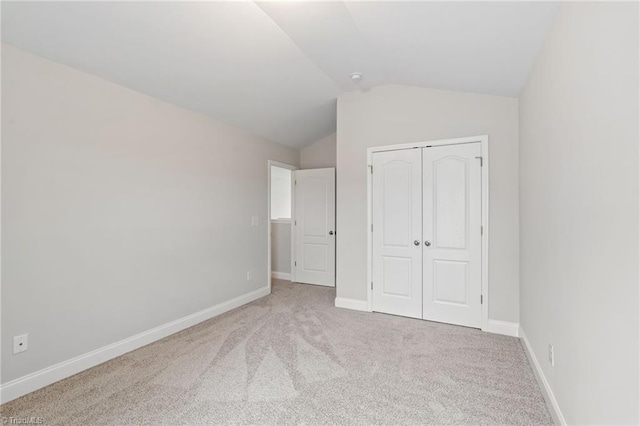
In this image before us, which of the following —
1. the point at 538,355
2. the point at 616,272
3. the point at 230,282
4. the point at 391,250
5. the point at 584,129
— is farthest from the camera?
the point at 230,282

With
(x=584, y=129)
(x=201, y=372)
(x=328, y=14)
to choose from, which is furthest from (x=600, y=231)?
(x=201, y=372)

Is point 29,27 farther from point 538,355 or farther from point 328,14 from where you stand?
point 538,355

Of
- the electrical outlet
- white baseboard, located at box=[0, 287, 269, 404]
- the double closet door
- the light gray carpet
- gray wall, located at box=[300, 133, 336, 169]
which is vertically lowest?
the light gray carpet

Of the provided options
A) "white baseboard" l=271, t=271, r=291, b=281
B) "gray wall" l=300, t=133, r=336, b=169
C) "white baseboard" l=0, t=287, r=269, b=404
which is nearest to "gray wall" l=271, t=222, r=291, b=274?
"white baseboard" l=271, t=271, r=291, b=281

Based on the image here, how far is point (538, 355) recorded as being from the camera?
228 centimetres

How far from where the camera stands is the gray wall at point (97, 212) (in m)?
2.09

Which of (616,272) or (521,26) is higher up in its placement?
(521,26)

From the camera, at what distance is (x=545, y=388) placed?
201 cm

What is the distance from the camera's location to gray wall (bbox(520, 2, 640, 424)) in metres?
1.05

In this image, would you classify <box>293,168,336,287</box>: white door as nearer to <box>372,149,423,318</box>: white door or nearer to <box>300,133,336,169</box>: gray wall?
<box>300,133,336,169</box>: gray wall

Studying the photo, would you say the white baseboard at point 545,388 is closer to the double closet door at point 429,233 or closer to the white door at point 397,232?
the double closet door at point 429,233

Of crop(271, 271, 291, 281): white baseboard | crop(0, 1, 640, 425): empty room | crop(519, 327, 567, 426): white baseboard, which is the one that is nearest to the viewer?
crop(0, 1, 640, 425): empty room

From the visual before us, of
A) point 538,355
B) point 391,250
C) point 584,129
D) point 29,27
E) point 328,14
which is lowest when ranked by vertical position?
point 538,355

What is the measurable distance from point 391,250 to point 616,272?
102 inches
